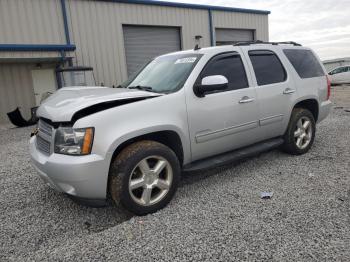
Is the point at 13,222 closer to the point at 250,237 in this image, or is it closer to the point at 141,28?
the point at 250,237

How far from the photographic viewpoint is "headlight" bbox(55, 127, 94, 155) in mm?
2793

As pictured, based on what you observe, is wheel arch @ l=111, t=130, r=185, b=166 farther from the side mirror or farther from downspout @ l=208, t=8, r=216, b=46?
downspout @ l=208, t=8, r=216, b=46

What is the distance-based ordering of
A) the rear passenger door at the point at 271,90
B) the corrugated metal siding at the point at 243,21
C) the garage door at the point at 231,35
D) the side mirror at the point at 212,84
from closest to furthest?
the side mirror at the point at 212,84
the rear passenger door at the point at 271,90
the corrugated metal siding at the point at 243,21
the garage door at the point at 231,35

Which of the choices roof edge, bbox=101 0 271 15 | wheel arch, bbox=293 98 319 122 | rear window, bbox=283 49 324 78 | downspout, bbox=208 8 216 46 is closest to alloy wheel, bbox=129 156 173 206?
wheel arch, bbox=293 98 319 122

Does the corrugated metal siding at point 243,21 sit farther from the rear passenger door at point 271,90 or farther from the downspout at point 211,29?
the rear passenger door at point 271,90

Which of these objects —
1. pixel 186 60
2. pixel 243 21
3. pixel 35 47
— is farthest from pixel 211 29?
pixel 186 60

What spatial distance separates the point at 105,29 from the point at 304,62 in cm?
1040

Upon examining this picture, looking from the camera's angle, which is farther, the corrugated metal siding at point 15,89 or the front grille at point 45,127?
the corrugated metal siding at point 15,89

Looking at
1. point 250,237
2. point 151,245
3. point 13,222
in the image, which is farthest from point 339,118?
point 13,222

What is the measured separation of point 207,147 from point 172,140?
47 cm

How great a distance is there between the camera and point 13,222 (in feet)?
10.6

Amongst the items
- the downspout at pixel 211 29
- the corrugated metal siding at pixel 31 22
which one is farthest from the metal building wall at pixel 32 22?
the downspout at pixel 211 29

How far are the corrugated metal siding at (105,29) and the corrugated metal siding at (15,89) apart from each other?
7.56ft

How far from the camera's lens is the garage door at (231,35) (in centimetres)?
1780
